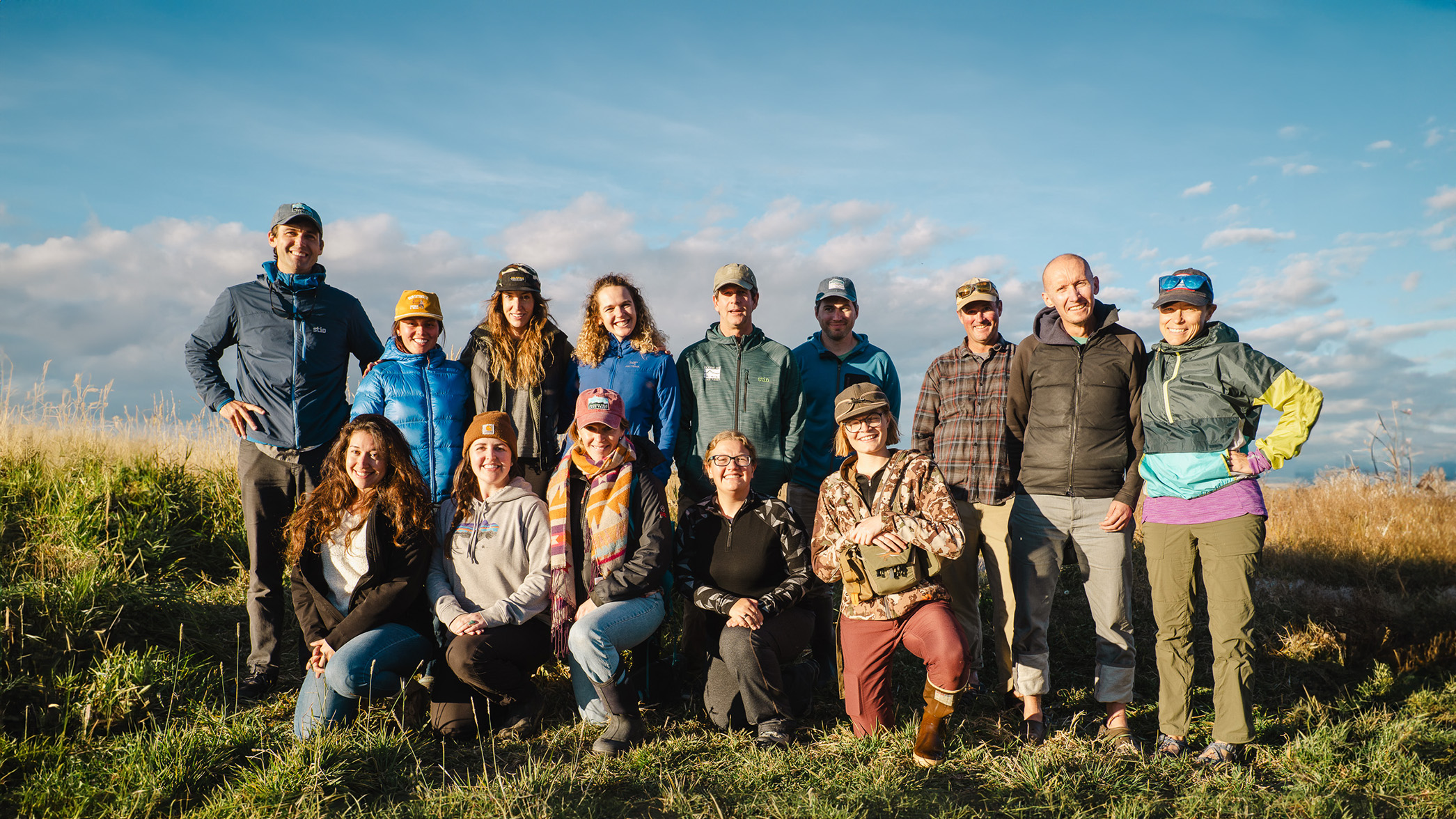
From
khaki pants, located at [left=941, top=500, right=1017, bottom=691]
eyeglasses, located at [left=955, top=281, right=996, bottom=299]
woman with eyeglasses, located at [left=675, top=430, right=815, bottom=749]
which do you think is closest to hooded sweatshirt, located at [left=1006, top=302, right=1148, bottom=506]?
khaki pants, located at [left=941, top=500, right=1017, bottom=691]

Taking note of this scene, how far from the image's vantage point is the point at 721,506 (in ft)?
15.4

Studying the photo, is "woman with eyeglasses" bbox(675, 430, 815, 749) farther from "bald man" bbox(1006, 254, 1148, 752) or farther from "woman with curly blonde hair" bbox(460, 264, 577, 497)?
"bald man" bbox(1006, 254, 1148, 752)

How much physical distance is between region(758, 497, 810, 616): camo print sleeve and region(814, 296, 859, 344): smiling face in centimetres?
154

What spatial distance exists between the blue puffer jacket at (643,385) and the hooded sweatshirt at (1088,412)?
2191 millimetres

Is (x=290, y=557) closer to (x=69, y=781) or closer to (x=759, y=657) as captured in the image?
(x=69, y=781)

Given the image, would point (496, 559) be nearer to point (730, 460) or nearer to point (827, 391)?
point (730, 460)

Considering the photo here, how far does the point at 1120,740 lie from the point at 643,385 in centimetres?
336

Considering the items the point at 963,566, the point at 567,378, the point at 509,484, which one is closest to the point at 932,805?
the point at 963,566

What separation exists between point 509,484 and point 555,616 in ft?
2.59

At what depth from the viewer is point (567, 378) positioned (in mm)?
5199

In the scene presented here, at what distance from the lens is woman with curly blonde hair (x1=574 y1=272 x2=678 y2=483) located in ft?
16.7

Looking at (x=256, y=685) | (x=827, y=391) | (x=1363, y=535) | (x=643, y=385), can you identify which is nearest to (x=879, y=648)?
(x=827, y=391)

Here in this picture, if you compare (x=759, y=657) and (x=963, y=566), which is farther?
(x=963, y=566)

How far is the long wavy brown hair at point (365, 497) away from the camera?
4.38 m
